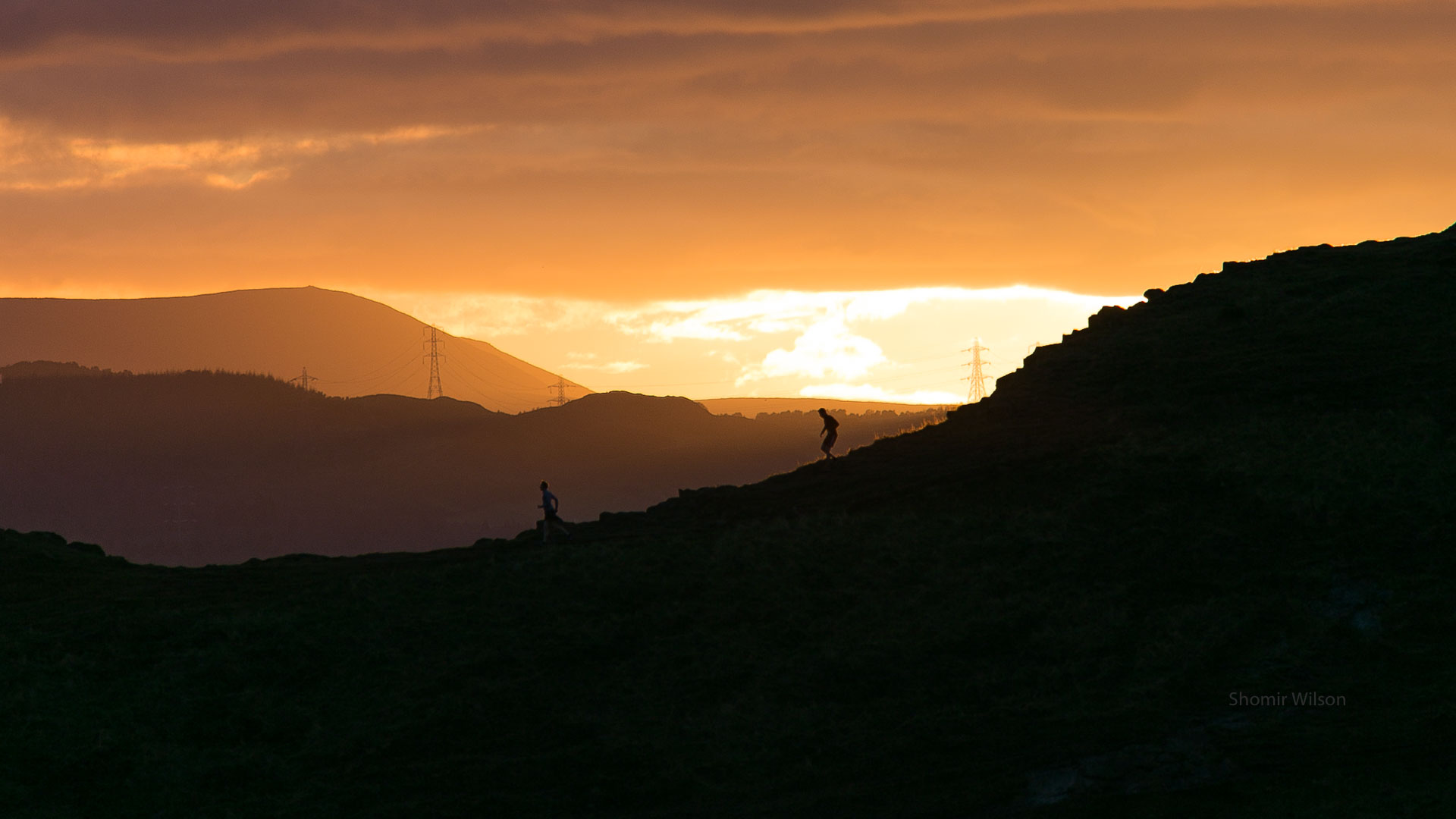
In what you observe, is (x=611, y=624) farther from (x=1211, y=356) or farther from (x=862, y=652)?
(x=1211, y=356)

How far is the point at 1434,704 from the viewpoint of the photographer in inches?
962

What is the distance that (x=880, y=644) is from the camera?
103 feet

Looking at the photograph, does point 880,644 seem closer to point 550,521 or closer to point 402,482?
point 550,521

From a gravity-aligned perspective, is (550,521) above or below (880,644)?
above

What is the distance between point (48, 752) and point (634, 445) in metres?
160

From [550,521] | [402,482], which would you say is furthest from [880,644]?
[402,482]

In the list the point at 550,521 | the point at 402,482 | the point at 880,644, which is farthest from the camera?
the point at 402,482

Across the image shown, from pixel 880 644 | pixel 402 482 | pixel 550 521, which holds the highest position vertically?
pixel 402 482

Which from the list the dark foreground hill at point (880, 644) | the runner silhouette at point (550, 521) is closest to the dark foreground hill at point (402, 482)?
the dark foreground hill at point (880, 644)

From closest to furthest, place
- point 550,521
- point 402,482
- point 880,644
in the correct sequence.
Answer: point 880,644 < point 550,521 < point 402,482

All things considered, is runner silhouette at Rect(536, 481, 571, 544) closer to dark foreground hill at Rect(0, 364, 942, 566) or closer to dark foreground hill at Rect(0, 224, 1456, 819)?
dark foreground hill at Rect(0, 224, 1456, 819)

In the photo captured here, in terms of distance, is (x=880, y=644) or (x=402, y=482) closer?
(x=880, y=644)

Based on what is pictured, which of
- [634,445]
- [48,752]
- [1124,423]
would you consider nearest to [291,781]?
[48,752]

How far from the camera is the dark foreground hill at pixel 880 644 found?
80.8 feet
